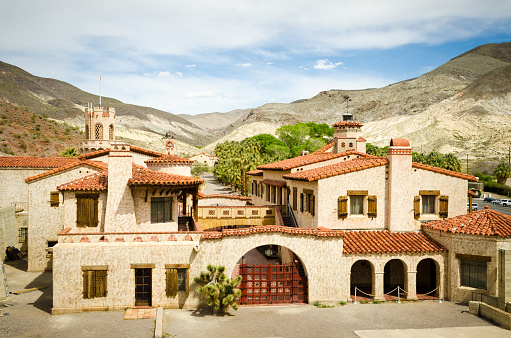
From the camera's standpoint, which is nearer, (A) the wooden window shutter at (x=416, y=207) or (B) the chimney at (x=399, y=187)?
(B) the chimney at (x=399, y=187)

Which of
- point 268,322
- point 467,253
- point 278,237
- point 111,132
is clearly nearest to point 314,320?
point 268,322

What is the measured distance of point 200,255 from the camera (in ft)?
69.0

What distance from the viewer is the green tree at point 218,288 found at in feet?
65.0

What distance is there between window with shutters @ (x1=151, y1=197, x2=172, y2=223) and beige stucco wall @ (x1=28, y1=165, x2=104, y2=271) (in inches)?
333

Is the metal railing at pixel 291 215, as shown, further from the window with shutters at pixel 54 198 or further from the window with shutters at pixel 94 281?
the window with shutters at pixel 54 198

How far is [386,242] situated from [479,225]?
5.13 m

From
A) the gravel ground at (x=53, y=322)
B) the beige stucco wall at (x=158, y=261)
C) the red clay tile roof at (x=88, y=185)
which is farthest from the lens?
the red clay tile roof at (x=88, y=185)

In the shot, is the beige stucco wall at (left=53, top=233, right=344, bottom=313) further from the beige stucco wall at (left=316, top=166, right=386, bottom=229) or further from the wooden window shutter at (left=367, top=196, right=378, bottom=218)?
the wooden window shutter at (left=367, top=196, right=378, bottom=218)

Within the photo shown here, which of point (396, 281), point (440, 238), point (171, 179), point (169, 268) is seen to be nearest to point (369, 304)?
point (396, 281)

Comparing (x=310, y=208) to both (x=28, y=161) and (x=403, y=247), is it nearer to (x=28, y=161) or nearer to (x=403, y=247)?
(x=403, y=247)

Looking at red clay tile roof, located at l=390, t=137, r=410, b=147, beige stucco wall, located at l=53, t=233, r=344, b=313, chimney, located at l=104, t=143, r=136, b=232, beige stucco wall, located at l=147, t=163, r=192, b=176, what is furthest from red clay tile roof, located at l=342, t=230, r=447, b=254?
chimney, located at l=104, t=143, r=136, b=232

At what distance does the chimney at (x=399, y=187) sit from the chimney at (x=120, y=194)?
15.6 meters

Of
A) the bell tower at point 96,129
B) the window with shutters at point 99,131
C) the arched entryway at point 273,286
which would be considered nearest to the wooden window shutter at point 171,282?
the arched entryway at point 273,286

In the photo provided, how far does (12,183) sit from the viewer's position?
34438mm
